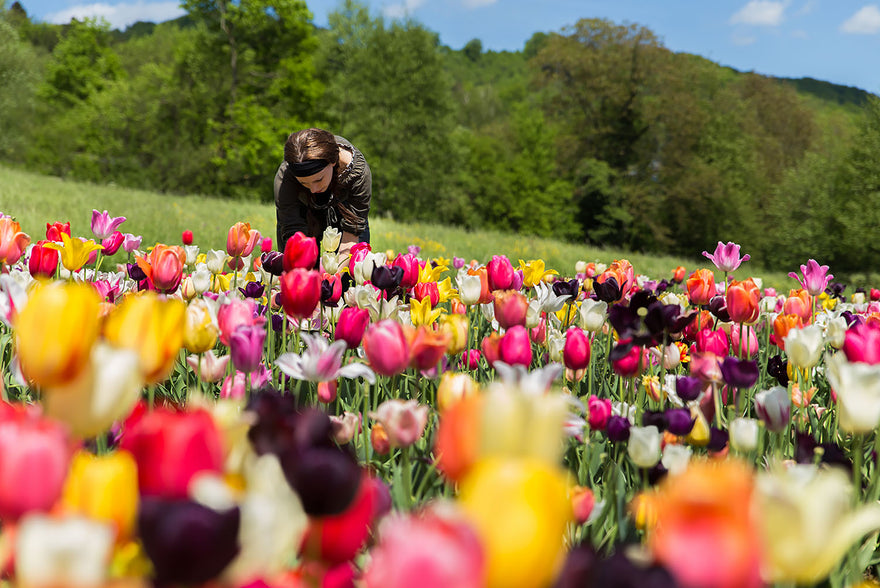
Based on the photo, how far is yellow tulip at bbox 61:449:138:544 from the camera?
1.78 ft

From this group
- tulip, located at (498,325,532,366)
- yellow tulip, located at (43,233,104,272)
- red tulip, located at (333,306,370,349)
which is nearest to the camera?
tulip, located at (498,325,532,366)

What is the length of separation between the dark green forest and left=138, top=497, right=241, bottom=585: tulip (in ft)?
92.2

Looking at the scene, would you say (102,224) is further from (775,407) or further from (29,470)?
(775,407)

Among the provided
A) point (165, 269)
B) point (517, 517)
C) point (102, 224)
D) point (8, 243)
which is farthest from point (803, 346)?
point (102, 224)

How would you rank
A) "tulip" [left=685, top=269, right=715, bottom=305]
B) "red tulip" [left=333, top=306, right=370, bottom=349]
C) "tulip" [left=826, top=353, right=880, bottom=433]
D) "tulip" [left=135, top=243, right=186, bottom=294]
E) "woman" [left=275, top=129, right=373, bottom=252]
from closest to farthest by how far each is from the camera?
1. "tulip" [left=826, top=353, right=880, bottom=433]
2. "red tulip" [left=333, top=306, right=370, bottom=349]
3. "tulip" [left=135, top=243, right=186, bottom=294]
4. "tulip" [left=685, top=269, right=715, bottom=305]
5. "woman" [left=275, top=129, right=373, bottom=252]

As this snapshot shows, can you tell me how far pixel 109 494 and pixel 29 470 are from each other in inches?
3.2

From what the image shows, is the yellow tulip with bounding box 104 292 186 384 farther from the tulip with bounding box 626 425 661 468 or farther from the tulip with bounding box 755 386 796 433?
the tulip with bounding box 755 386 796 433

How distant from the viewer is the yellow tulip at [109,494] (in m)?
0.54

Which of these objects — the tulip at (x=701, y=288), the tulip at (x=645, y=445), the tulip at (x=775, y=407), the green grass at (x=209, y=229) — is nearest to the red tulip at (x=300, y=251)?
the tulip at (x=645, y=445)

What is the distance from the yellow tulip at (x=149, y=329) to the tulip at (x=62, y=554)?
333mm

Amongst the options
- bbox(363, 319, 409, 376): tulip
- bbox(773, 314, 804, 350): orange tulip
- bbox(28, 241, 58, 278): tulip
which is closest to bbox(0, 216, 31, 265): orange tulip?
bbox(28, 241, 58, 278): tulip

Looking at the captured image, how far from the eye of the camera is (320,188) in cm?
467

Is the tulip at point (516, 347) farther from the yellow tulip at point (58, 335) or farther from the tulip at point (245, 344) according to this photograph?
the yellow tulip at point (58, 335)

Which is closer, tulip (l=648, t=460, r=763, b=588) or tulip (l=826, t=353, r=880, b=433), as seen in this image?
tulip (l=648, t=460, r=763, b=588)
